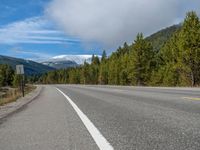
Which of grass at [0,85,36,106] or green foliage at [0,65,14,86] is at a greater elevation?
green foliage at [0,65,14,86]

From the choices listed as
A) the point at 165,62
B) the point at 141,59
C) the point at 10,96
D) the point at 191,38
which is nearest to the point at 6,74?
the point at 165,62

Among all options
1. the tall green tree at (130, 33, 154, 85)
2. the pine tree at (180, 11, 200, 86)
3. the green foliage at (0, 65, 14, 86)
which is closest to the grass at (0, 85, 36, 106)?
the pine tree at (180, 11, 200, 86)

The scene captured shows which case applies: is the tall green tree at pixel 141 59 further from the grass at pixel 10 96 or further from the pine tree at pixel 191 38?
the grass at pixel 10 96

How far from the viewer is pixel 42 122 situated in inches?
402

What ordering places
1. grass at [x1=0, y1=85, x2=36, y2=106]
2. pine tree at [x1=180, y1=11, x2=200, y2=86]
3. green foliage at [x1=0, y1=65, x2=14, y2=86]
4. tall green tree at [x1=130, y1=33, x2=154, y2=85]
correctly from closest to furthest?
grass at [x1=0, y1=85, x2=36, y2=106] < pine tree at [x1=180, y1=11, x2=200, y2=86] < tall green tree at [x1=130, y1=33, x2=154, y2=85] < green foliage at [x1=0, y1=65, x2=14, y2=86]

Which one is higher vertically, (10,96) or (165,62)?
(165,62)

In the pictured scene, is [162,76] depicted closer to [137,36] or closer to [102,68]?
[137,36]

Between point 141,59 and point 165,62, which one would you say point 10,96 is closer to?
point 141,59

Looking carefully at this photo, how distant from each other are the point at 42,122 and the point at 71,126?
141 centimetres

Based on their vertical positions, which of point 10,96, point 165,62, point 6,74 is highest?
point 6,74

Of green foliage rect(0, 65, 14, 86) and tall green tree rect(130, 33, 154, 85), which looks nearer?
tall green tree rect(130, 33, 154, 85)

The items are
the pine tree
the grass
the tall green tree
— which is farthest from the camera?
the tall green tree

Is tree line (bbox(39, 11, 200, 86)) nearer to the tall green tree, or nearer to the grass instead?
the tall green tree

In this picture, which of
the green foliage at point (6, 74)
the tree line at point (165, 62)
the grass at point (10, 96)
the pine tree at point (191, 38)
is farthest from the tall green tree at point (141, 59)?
the green foliage at point (6, 74)
